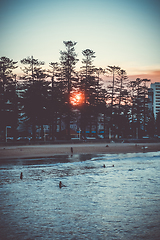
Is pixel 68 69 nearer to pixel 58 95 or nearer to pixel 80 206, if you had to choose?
pixel 58 95

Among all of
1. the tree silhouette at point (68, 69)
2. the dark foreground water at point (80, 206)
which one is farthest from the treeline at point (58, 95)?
the dark foreground water at point (80, 206)

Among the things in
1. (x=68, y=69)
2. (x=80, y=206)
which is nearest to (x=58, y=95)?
(x=68, y=69)

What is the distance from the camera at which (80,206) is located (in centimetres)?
1298

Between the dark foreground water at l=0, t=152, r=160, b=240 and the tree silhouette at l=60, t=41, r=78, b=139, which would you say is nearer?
the dark foreground water at l=0, t=152, r=160, b=240

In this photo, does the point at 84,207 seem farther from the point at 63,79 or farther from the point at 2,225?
the point at 63,79

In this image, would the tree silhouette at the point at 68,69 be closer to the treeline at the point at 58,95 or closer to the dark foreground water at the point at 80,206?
the treeline at the point at 58,95

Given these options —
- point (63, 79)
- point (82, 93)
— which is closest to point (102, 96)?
point (82, 93)

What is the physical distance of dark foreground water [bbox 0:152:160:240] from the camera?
963 centimetres

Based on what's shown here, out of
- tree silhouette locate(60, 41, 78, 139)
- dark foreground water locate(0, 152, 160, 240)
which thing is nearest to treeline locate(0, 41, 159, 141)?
tree silhouette locate(60, 41, 78, 139)

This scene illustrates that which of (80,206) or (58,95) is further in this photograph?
(58,95)

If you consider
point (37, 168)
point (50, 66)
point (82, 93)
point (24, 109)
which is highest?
point (50, 66)

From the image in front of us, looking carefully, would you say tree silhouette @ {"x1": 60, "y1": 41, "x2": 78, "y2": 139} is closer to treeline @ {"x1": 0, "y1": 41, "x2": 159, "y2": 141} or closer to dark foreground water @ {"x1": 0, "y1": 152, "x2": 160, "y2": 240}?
treeline @ {"x1": 0, "y1": 41, "x2": 159, "y2": 141}

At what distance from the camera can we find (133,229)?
9852 millimetres

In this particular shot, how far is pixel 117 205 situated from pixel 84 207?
160 centimetres
